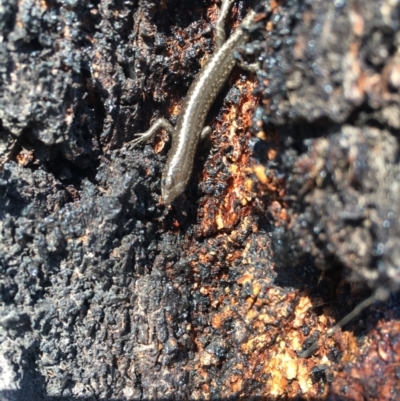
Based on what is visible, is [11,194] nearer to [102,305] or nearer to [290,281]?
[102,305]

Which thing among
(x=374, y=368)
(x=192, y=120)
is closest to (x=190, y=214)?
(x=192, y=120)

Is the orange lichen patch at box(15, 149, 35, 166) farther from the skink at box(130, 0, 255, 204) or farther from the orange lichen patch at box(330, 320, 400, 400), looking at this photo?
the orange lichen patch at box(330, 320, 400, 400)

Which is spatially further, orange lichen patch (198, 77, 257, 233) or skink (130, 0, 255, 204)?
skink (130, 0, 255, 204)

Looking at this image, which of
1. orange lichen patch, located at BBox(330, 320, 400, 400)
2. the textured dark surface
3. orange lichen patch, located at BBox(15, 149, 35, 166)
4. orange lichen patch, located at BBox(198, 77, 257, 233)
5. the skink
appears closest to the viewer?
the textured dark surface

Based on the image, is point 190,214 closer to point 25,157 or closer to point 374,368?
point 25,157

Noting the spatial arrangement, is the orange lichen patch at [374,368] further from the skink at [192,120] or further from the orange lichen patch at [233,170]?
the skink at [192,120]

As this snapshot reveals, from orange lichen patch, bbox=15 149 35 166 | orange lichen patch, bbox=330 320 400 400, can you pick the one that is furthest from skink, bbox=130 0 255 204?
orange lichen patch, bbox=330 320 400 400
